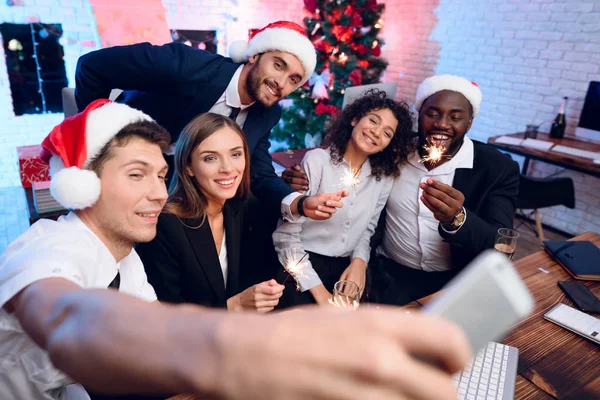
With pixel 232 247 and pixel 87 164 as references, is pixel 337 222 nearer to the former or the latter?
pixel 232 247

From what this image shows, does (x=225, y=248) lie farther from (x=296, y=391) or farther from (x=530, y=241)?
(x=530, y=241)

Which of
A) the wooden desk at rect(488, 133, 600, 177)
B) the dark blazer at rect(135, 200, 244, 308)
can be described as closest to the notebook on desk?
the dark blazer at rect(135, 200, 244, 308)

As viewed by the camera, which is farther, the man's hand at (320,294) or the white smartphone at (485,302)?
the man's hand at (320,294)

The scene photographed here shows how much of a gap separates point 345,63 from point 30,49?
144 inches

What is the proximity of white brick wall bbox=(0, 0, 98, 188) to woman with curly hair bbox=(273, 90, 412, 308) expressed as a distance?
12.4ft

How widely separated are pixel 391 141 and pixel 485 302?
202 centimetres

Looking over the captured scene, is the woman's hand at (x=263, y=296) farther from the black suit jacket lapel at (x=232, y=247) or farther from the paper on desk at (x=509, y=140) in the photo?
the paper on desk at (x=509, y=140)

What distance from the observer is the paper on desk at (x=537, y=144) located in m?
3.82

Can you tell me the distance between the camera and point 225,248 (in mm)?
1997

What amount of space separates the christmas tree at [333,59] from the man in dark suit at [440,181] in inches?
118

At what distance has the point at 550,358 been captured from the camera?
4.11ft

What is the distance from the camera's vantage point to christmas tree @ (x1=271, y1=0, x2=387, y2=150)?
5.04 metres

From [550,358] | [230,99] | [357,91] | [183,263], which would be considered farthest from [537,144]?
[183,263]

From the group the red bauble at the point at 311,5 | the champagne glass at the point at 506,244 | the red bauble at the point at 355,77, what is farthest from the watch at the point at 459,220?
the red bauble at the point at 311,5
